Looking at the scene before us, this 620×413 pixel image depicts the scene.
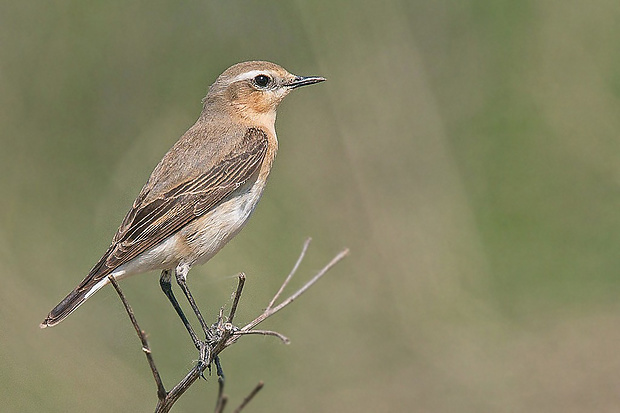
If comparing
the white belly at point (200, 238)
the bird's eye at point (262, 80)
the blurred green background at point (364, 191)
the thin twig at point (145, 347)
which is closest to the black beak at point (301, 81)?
the bird's eye at point (262, 80)

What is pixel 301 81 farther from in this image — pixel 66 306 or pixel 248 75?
pixel 66 306

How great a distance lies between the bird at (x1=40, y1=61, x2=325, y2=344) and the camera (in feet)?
14.1

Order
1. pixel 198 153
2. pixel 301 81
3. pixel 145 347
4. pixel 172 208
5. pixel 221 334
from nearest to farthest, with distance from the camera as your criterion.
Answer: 1. pixel 145 347
2. pixel 221 334
3. pixel 172 208
4. pixel 198 153
5. pixel 301 81

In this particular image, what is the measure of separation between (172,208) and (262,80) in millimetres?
975

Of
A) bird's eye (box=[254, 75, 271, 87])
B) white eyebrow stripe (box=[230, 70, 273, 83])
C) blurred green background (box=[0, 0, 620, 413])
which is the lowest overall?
blurred green background (box=[0, 0, 620, 413])

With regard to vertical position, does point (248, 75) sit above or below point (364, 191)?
above

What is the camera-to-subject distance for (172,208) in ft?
14.5

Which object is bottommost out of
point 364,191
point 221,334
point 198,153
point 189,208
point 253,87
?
point 364,191

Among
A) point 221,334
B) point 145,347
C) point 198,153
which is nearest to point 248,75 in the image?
point 198,153

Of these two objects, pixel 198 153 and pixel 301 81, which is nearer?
pixel 198 153

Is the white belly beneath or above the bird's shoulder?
beneath

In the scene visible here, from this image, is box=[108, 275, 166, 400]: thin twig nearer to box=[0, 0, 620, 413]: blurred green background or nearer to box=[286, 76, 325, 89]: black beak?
box=[286, 76, 325, 89]: black beak

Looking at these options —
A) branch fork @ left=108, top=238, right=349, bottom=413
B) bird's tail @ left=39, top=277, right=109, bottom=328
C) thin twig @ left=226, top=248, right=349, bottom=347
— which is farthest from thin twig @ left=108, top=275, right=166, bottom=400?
bird's tail @ left=39, top=277, right=109, bottom=328

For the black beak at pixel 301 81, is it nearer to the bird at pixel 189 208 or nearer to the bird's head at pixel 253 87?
the bird's head at pixel 253 87
